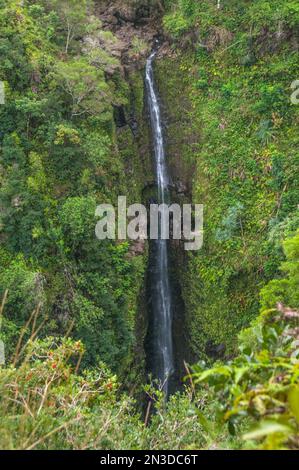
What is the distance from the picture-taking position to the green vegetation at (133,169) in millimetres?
11406

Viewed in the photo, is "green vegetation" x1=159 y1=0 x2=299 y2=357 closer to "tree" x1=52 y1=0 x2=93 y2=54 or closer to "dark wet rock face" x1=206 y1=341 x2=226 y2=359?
"dark wet rock face" x1=206 y1=341 x2=226 y2=359

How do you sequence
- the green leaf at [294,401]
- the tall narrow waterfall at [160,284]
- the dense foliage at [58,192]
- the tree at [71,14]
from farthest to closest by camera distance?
Answer: the tall narrow waterfall at [160,284], the tree at [71,14], the dense foliage at [58,192], the green leaf at [294,401]

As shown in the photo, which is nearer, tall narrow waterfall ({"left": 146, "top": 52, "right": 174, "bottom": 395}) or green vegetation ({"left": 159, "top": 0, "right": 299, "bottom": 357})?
green vegetation ({"left": 159, "top": 0, "right": 299, "bottom": 357})

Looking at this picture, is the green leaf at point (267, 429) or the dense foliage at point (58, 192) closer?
the green leaf at point (267, 429)

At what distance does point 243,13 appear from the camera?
16.2 metres

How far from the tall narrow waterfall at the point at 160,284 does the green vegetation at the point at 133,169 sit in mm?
438

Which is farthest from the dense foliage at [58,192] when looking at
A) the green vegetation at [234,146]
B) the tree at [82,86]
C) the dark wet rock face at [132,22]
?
the dark wet rock face at [132,22]

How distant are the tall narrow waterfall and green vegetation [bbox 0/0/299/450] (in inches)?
17.3

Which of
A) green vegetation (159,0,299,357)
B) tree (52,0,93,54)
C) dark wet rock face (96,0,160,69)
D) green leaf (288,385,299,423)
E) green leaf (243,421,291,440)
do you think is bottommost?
green leaf (243,421,291,440)

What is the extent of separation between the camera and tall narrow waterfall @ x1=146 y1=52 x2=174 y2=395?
15.4 meters

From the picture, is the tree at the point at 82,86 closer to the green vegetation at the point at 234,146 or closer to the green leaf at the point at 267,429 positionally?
the green vegetation at the point at 234,146

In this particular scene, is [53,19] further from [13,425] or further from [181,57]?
[13,425]

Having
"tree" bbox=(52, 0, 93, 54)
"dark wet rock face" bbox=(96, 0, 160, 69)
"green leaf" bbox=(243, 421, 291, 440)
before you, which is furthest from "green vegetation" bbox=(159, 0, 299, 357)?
"green leaf" bbox=(243, 421, 291, 440)

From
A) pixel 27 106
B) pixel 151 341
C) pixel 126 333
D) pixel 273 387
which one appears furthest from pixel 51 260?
pixel 273 387
